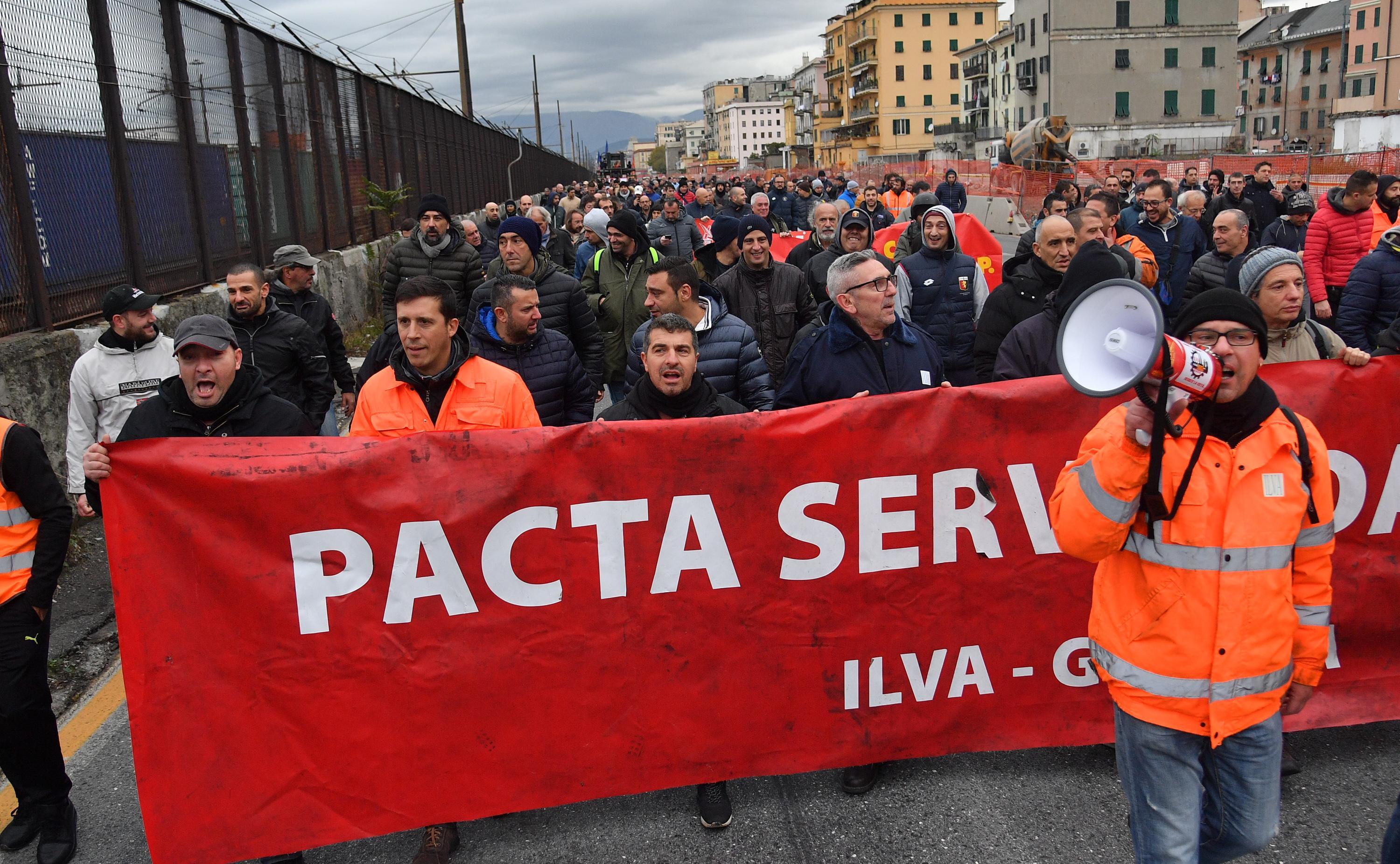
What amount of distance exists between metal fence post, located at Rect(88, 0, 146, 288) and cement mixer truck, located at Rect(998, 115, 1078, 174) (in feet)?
81.0

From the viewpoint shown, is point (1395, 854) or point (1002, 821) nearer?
point (1395, 854)

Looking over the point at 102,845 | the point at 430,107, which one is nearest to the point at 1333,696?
the point at 102,845

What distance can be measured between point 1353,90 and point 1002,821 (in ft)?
293

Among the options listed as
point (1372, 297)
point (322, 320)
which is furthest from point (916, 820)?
point (322, 320)

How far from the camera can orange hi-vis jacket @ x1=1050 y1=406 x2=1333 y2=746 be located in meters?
2.54

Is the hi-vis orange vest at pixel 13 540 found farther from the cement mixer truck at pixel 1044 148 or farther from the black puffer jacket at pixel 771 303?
the cement mixer truck at pixel 1044 148

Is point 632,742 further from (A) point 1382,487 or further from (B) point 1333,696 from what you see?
(A) point 1382,487

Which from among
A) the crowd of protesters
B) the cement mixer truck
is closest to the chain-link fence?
the crowd of protesters

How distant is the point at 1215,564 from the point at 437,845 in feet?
8.52

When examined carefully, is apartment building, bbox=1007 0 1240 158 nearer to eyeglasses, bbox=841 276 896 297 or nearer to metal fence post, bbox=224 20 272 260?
metal fence post, bbox=224 20 272 260

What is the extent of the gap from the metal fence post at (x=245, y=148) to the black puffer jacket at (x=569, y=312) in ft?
19.9

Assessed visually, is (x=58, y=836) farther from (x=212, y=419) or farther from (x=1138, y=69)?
(x=1138, y=69)

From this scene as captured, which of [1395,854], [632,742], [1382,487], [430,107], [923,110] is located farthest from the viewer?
[923,110]

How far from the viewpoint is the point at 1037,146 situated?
96.5ft
